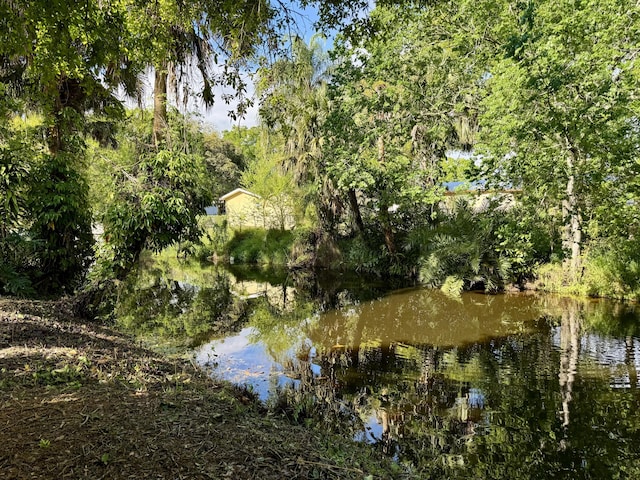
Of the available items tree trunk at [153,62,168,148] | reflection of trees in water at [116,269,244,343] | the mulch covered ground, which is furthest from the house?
the mulch covered ground

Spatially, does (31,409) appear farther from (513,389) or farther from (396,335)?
(396,335)

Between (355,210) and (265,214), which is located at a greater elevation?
(265,214)

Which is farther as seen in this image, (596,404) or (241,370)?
(241,370)

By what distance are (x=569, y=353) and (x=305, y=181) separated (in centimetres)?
1429

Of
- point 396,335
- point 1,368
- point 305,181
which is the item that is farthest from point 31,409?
point 305,181

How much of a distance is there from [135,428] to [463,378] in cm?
512

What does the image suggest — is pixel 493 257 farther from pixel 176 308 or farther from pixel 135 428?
pixel 135 428

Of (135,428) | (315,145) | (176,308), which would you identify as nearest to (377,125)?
(315,145)

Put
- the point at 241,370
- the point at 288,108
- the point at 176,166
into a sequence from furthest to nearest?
the point at 176,166
the point at 241,370
the point at 288,108

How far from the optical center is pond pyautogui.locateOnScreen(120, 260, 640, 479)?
177 inches

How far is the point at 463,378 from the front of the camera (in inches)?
261

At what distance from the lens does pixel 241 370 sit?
6.90 metres

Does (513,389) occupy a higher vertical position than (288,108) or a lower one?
lower

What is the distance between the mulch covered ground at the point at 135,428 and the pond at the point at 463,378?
38.2 inches
